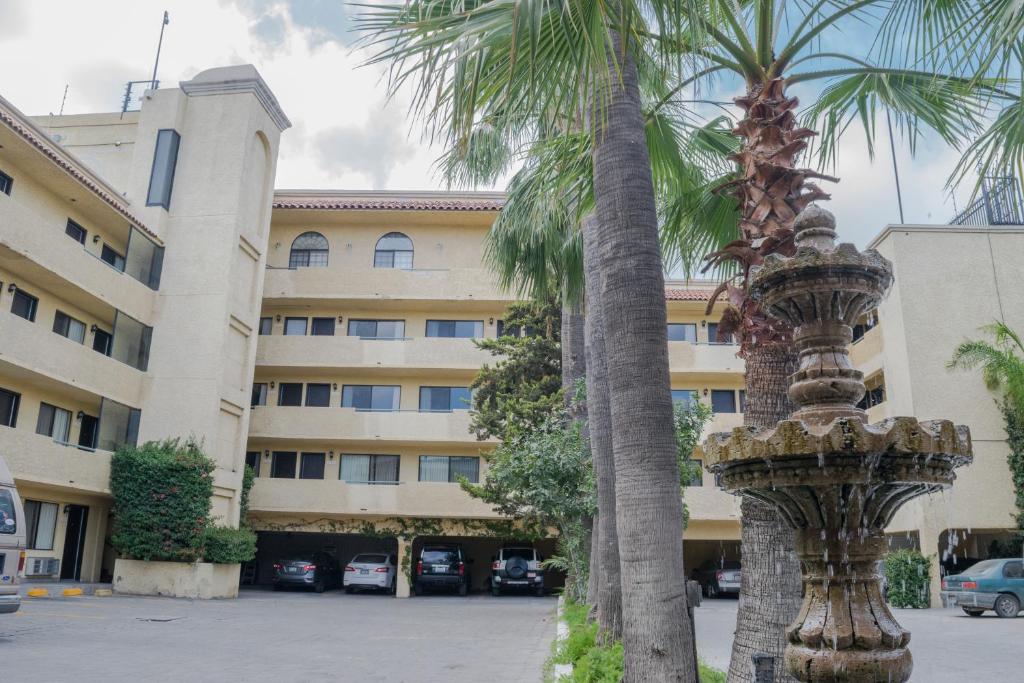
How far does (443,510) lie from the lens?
30.1 metres

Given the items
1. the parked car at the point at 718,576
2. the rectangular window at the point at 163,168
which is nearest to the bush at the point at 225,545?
the rectangular window at the point at 163,168

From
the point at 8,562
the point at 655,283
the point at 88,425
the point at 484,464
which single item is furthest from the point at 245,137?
the point at 655,283

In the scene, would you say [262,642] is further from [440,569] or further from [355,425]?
[355,425]

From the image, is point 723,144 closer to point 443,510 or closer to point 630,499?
point 630,499

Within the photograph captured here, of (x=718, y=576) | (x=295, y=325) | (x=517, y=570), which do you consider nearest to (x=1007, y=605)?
(x=718, y=576)

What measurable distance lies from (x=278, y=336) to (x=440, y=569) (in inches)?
430

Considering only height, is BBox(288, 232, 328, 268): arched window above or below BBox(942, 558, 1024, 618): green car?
above

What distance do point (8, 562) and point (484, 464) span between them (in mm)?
21091

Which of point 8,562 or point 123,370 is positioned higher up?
point 123,370

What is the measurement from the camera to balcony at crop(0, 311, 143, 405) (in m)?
20.6

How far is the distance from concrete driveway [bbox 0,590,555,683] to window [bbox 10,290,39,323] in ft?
26.3

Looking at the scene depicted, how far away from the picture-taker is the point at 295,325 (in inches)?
1328

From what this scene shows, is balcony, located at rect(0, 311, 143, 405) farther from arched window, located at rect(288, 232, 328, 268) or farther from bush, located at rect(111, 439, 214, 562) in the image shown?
arched window, located at rect(288, 232, 328, 268)

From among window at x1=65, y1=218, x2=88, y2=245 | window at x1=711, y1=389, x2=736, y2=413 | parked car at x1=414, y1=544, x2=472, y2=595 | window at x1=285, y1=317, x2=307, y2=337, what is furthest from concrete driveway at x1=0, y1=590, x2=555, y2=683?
window at x1=711, y1=389, x2=736, y2=413
